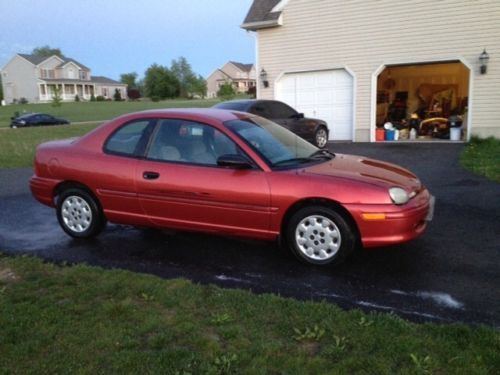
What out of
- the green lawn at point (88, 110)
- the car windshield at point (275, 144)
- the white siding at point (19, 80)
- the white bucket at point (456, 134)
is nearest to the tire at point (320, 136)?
the white bucket at point (456, 134)

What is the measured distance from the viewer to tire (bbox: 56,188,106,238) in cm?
551

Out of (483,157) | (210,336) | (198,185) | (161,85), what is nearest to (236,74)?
(161,85)

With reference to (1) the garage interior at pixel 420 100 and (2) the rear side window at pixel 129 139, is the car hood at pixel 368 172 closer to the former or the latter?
(2) the rear side window at pixel 129 139

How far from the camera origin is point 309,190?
4.47 m

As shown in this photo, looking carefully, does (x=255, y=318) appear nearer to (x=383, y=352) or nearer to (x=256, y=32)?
(x=383, y=352)

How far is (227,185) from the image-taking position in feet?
15.4

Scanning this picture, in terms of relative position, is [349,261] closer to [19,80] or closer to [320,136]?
[320,136]

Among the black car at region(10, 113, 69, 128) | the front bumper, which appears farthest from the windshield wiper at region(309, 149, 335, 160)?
the black car at region(10, 113, 69, 128)

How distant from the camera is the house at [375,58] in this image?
1316cm

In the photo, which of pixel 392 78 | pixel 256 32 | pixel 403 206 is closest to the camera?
pixel 403 206

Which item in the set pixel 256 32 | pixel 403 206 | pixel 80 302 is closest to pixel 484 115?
pixel 256 32

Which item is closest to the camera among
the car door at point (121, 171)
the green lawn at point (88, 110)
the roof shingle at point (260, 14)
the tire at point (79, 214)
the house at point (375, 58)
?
the car door at point (121, 171)

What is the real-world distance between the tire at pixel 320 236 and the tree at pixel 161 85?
80490mm

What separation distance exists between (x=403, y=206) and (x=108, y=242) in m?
3.38
